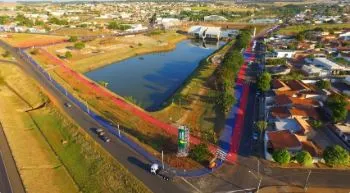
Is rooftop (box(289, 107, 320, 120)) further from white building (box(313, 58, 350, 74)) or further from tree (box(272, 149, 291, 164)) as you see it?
white building (box(313, 58, 350, 74))

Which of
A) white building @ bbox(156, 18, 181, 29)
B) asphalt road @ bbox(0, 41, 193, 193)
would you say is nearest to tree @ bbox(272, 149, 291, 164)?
asphalt road @ bbox(0, 41, 193, 193)

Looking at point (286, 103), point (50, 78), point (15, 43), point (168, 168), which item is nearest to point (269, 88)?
point (286, 103)

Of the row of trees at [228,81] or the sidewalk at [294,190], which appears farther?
the row of trees at [228,81]

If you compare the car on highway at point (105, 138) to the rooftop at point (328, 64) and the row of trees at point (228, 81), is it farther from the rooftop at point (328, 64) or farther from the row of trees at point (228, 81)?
the rooftop at point (328, 64)

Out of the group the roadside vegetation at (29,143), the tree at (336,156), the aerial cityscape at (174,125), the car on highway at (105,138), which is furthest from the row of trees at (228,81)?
the roadside vegetation at (29,143)

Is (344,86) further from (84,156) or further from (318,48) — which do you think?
(84,156)

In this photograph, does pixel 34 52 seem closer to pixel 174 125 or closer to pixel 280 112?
pixel 174 125

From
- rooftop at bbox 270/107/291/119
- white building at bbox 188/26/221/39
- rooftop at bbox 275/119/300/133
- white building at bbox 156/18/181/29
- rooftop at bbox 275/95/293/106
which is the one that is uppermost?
white building at bbox 156/18/181/29
